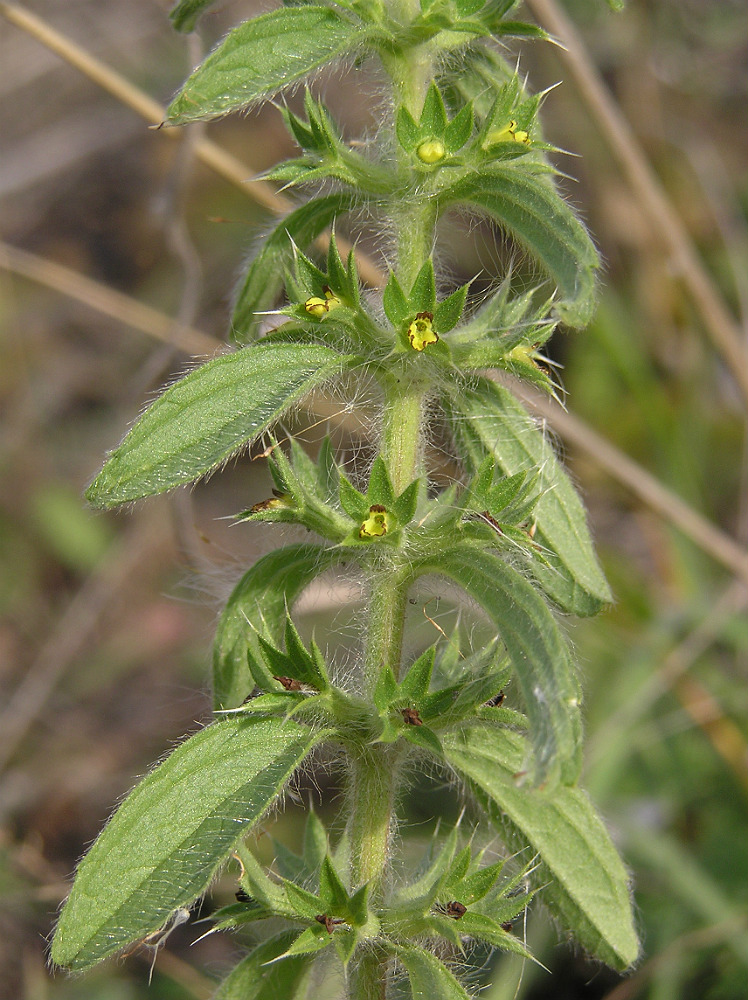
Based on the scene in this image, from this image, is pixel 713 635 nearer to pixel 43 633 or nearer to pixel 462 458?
pixel 462 458

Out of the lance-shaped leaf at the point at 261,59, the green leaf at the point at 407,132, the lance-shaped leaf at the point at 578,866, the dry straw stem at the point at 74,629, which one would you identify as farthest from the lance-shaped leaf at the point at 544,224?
the dry straw stem at the point at 74,629

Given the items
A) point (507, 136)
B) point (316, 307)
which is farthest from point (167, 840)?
point (507, 136)

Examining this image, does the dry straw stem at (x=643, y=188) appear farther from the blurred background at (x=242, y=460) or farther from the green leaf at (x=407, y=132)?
the green leaf at (x=407, y=132)

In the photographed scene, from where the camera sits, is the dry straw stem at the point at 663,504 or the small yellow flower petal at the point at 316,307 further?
the dry straw stem at the point at 663,504

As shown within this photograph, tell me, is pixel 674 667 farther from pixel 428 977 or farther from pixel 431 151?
pixel 431 151

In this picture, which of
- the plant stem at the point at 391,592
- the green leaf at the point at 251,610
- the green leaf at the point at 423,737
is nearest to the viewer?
the green leaf at the point at 423,737

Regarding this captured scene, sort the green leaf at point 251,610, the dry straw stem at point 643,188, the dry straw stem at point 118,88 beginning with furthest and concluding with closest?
the dry straw stem at point 643,188 → the dry straw stem at point 118,88 → the green leaf at point 251,610

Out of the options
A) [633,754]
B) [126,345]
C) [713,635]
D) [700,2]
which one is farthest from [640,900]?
[700,2]

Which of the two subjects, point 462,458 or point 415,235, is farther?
point 462,458
